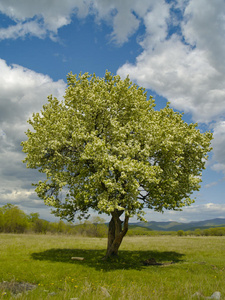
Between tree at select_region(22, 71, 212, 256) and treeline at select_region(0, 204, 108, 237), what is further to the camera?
treeline at select_region(0, 204, 108, 237)

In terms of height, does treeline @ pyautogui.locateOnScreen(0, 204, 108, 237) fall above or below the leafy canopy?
below

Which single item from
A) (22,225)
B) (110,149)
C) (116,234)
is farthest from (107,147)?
(22,225)

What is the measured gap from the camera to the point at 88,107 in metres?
25.3

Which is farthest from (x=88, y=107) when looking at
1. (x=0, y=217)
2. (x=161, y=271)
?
(x=0, y=217)

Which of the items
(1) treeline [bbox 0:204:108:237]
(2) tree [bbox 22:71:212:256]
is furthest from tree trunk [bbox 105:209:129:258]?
(1) treeline [bbox 0:204:108:237]

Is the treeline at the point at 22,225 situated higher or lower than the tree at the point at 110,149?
lower

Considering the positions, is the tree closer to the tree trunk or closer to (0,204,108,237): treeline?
the tree trunk

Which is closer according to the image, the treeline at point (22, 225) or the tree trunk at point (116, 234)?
the tree trunk at point (116, 234)

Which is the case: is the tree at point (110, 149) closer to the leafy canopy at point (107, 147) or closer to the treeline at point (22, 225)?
the leafy canopy at point (107, 147)

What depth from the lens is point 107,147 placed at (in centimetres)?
2258

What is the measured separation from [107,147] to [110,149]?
2.95 ft

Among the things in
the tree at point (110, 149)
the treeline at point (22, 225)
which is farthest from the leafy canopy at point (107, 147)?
the treeline at point (22, 225)

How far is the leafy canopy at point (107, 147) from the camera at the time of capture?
74.2 feet

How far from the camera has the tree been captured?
22739 mm
